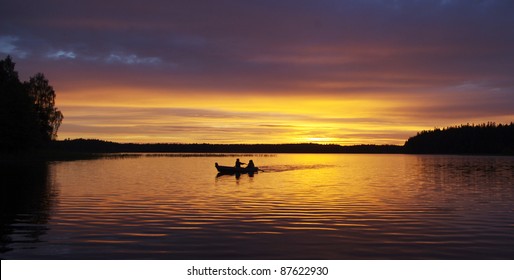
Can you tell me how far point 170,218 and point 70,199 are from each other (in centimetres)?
1183

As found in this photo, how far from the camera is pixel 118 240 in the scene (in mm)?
19438

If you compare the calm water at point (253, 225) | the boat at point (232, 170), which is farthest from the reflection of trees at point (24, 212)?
the boat at point (232, 170)

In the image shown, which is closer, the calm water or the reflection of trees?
the calm water

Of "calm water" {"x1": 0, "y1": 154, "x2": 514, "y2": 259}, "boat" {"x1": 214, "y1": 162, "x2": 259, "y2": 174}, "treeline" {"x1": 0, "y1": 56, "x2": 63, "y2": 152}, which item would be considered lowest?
"calm water" {"x1": 0, "y1": 154, "x2": 514, "y2": 259}

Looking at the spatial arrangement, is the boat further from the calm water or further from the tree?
the tree

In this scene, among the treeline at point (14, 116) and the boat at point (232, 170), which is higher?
the treeline at point (14, 116)

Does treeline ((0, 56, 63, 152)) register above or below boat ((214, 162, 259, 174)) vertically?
above

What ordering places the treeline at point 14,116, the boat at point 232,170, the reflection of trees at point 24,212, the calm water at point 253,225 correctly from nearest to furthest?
the calm water at point 253,225 → the reflection of trees at point 24,212 → the boat at point 232,170 → the treeline at point 14,116

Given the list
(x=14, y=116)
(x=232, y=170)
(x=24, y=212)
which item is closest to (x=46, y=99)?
(x=14, y=116)

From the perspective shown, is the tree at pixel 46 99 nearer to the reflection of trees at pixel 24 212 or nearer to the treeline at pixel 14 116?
the treeline at pixel 14 116

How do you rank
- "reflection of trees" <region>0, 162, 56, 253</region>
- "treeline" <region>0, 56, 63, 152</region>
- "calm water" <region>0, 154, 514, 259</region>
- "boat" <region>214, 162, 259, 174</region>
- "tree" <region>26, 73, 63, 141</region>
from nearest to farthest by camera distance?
"calm water" <region>0, 154, 514, 259</region>, "reflection of trees" <region>0, 162, 56, 253</region>, "boat" <region>214, 162, 259, 174</region>, "treeline" <region>0, 56, 63, 152</region>, "tree" <region>26, 73, 63, 141</region>

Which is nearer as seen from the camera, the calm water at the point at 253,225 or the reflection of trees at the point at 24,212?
the calm water at the point at 253,225

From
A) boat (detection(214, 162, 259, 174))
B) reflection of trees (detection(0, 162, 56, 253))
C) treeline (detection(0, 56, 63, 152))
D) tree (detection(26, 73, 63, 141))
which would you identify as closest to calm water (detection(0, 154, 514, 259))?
reflection of trees (detection(0, 162, 56, 253))

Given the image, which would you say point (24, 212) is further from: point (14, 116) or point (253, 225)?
point (14, 116)
